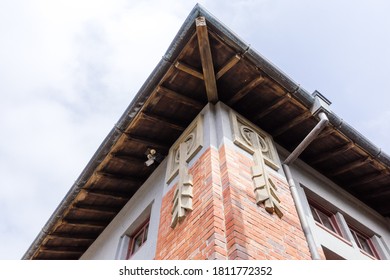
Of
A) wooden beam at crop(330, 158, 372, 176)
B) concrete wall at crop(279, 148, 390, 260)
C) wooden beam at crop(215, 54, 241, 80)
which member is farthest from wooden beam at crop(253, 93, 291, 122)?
wooden beam at crop(330, 158, 372, 176)

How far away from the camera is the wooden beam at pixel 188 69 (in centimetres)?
564

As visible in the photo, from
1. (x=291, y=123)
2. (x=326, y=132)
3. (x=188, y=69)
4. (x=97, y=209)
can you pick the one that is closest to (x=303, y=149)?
(x=291, y=123)

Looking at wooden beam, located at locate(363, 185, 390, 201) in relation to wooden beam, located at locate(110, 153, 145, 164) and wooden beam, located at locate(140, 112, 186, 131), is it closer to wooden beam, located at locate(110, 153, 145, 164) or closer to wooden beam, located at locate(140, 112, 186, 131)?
wooden beam, located at locate(140, 112, 186, 131)

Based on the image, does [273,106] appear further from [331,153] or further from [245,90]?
[331,153]

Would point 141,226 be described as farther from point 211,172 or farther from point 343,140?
point 343,140

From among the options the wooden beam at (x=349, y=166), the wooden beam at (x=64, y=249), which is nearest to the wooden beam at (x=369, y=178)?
the wooden beam at (x=349, y=166)

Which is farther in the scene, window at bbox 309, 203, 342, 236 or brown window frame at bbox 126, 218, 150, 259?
brown window frame at bbox 126, 218, 150, 259

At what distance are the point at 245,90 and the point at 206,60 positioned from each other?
1014 mm

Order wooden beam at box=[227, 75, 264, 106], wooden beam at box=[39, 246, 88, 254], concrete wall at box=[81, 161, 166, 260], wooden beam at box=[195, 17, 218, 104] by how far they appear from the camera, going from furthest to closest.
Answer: wooden beam at box=[39, 246, 88, 254] < concrete wall at box=[81, 161, 166, 260] < wooden beam at box=[227, 75, 264, 106] < wooden beam at box=[195, 17, 218, 104]

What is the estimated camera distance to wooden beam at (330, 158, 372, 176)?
6969 millimetres

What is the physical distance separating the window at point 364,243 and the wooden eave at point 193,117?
3.20ft

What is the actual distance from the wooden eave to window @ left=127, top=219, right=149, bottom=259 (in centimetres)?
98

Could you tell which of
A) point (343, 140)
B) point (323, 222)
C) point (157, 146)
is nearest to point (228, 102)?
point (157, 146)

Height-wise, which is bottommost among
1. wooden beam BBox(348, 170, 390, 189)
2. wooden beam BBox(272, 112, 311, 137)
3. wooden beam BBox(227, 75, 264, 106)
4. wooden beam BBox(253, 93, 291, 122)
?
wooden beam BBox(348, 170, 390, 189)
